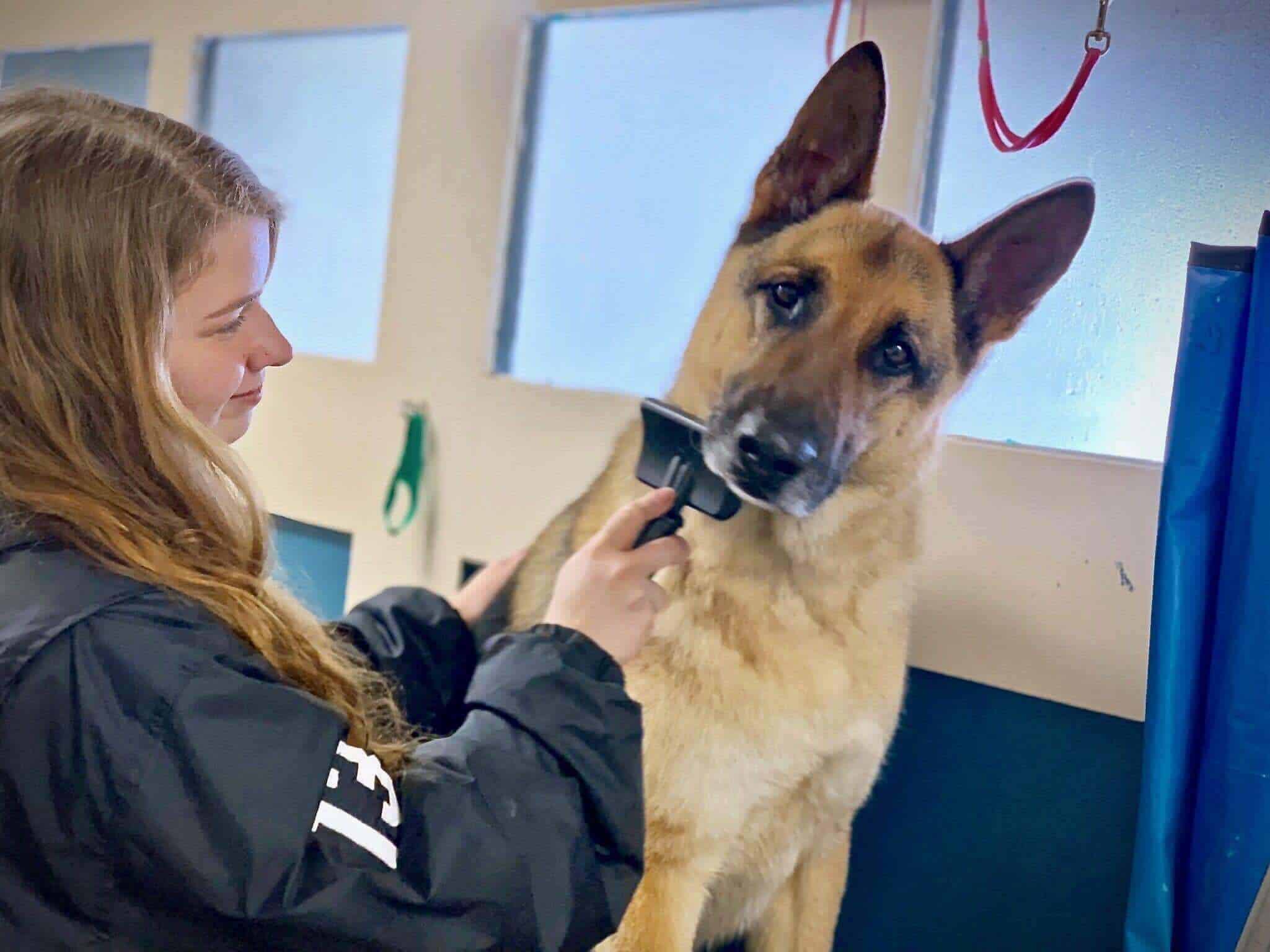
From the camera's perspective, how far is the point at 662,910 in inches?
41.4

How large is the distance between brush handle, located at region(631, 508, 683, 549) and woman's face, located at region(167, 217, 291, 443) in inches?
13.9

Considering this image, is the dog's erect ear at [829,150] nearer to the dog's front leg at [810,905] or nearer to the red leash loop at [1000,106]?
the red leash loop at [1000,106]

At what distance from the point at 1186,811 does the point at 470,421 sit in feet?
3.68

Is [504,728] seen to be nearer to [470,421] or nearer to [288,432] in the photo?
[470,421]


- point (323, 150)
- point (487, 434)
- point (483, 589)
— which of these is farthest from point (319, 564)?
point (323, 150)

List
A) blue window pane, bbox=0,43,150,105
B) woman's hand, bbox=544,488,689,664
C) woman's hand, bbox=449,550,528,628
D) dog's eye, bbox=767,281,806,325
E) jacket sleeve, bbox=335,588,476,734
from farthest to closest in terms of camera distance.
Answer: blue window pane, bbox=0,43,150,105
woman's hand, bbox=449,550,528,628
jacket sleeve, bbox=335,588,476,734
dog's eye, bbox=767,281,806,325
woman's hand, bbox=544,488,689,664

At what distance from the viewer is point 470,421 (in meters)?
1.69

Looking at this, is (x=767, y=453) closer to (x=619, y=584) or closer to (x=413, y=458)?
(x=619, y=584)

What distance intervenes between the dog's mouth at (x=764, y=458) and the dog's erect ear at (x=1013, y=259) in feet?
0.78

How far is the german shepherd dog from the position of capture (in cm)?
→ 105

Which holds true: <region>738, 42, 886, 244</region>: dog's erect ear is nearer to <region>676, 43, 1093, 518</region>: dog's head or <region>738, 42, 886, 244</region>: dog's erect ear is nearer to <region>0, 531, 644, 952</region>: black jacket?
<region>676, 43, 1093, 518</region>: dog's head

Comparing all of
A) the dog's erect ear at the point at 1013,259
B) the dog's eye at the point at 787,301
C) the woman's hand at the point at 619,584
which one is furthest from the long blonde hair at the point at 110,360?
the dog's erect ear at the point at 1013,259

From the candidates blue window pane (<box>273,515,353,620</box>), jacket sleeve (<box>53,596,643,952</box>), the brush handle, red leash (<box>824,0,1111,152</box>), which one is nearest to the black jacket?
jacket sleeve (<box>53,596,643,952</box>)

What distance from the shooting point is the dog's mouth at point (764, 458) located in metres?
1.01
